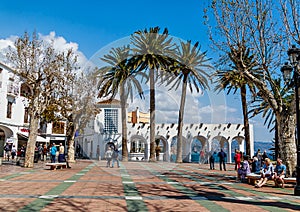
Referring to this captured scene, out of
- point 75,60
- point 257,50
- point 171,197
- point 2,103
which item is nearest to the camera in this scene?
point 171,197

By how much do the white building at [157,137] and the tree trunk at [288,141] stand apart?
1804cm

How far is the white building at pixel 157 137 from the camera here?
33125 millimetres

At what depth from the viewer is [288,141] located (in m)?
13.5

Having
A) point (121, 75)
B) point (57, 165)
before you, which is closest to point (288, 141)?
point (121, 75)

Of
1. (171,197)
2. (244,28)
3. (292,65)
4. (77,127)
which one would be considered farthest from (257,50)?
(77,127)

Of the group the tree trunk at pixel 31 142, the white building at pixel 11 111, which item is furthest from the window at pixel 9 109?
the tree trunk at pixel 31 142

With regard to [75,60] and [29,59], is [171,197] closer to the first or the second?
[29,59]

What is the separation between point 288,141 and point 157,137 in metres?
22.6

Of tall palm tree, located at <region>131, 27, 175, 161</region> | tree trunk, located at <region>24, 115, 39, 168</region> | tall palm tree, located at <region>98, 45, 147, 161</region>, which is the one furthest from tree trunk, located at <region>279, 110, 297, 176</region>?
tree trunk, located at <region>24, 115, 39, 168</region>

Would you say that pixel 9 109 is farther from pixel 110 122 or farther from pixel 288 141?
pixel 288 141

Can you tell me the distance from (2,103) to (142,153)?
15.7 meters

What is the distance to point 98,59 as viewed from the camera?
13.5 m

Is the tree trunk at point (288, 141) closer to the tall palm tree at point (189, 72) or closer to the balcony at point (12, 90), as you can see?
the tall palm tree at point (189, 72)

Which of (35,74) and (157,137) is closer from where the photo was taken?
(35,74)
